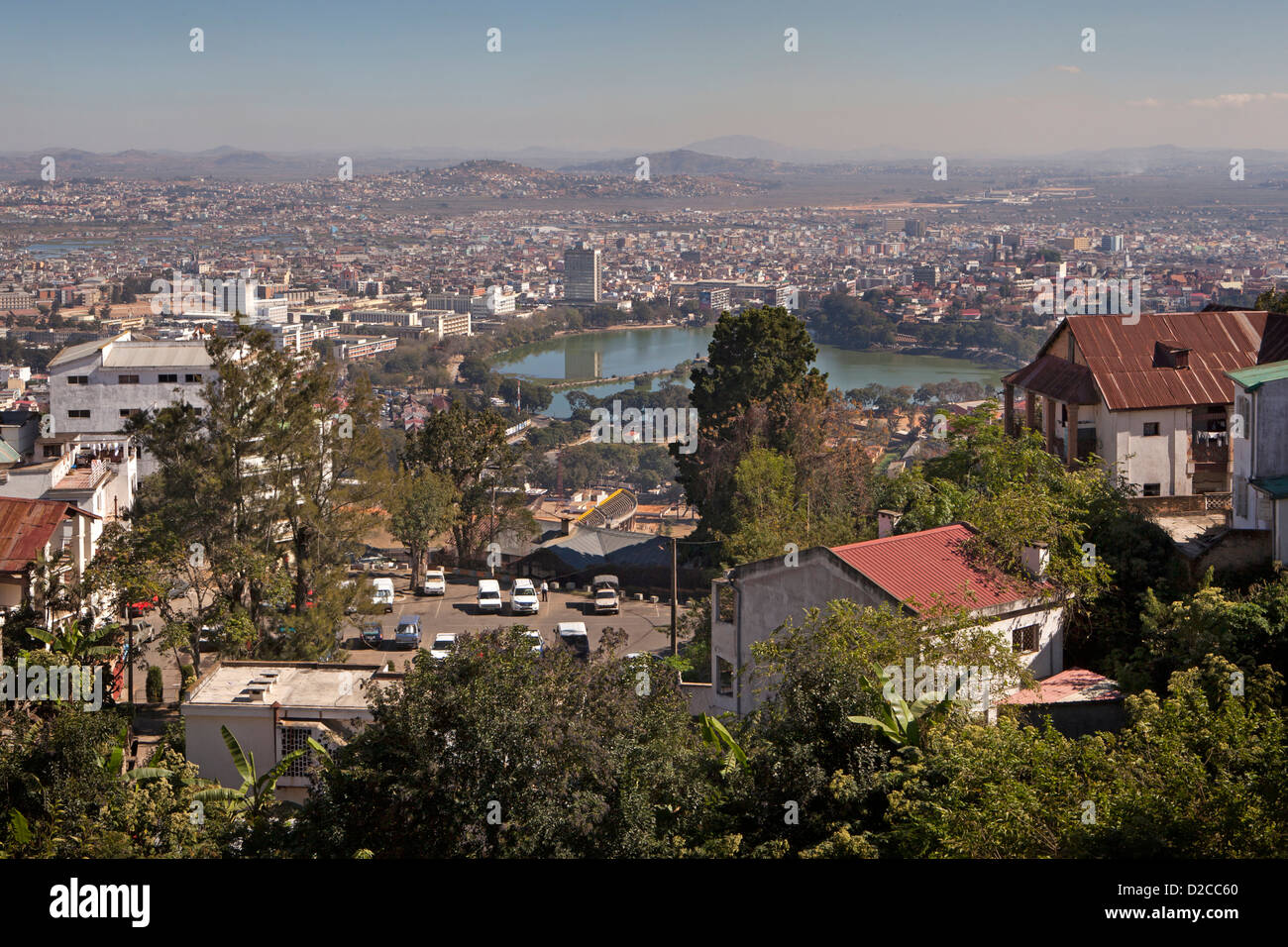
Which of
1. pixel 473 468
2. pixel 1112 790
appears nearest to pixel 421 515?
pixel 473 468

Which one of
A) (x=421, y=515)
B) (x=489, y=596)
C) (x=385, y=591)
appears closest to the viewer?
(x=385, y=591)

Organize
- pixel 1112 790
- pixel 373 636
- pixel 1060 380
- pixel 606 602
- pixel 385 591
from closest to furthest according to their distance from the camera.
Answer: pixel 1112 790 < pixel 1060 380 < pixel 373 636 < pixel 385 591 < pixel 606 602

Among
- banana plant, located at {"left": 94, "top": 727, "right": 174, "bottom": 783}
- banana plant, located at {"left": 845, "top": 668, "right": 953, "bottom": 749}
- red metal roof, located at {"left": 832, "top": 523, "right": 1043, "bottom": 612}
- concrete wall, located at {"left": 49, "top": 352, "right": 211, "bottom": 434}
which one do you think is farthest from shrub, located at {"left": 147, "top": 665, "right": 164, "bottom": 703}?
concrete wall, located at {"left": 49, "top": 352, "right": 211, "bottom": 434}

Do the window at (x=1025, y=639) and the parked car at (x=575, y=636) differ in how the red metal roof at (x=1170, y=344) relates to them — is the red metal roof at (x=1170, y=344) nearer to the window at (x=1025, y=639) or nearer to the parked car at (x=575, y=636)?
the window at (x=1025, y=639)

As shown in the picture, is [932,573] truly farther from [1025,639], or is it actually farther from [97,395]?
[97,395]

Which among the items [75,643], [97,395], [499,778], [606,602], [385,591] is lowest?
[606,602]

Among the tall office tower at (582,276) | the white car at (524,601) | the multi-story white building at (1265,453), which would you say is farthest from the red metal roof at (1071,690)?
the tall office tower at (582,276)

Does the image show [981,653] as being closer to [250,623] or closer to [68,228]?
[250,623]

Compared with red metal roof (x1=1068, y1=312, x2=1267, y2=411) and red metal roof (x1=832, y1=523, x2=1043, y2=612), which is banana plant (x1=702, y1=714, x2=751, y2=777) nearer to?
red metal roof (x1=832, y1=523, x2=1043, y2=612)
